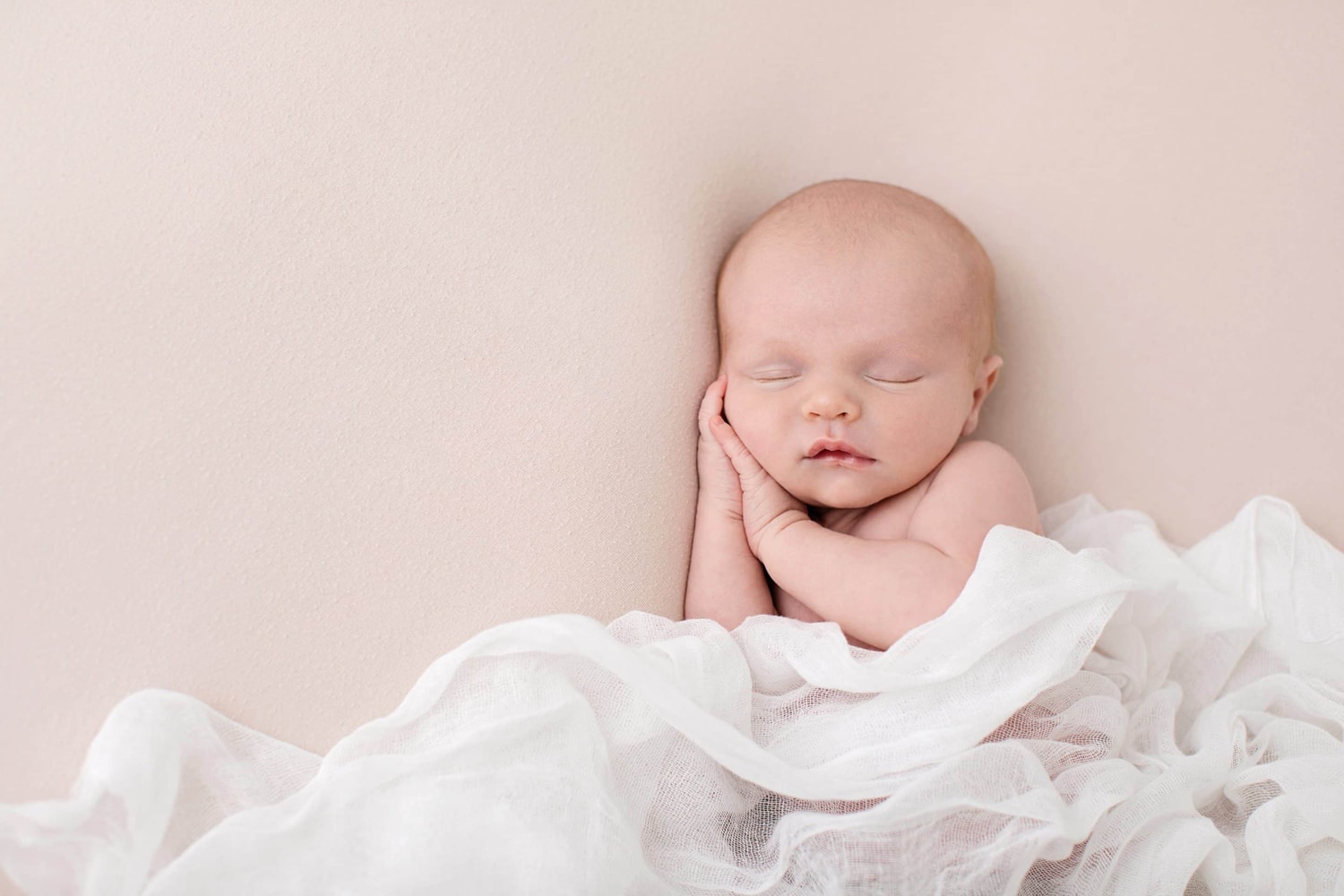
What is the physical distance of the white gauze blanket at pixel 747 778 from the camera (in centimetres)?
86

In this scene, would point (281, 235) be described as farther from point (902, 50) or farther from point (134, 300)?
point (902, 50)

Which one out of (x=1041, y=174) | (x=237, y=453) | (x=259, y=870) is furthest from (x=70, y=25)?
(x=1041, y=174)

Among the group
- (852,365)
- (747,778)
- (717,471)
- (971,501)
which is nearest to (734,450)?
(717,471)

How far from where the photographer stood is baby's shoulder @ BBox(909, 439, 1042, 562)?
1163 mm

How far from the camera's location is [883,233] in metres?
1.24

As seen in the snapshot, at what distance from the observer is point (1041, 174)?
1395 mm

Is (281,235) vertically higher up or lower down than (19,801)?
higher up

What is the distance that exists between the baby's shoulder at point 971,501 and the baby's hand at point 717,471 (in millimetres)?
206

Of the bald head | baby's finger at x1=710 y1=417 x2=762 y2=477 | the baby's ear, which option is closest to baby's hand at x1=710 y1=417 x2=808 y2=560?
baby's finger at x1=710 y1=417 x2=762 y2=477

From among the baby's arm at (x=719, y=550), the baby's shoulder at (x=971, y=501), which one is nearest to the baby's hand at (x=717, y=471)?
the baby's arm at (x=719, y=550)

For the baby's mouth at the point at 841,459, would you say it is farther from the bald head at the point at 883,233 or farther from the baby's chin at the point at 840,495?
the bald head at the point at 883,233

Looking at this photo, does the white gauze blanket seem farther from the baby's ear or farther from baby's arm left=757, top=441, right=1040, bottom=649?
the baby's ear

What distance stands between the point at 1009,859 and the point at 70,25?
3.71 ft

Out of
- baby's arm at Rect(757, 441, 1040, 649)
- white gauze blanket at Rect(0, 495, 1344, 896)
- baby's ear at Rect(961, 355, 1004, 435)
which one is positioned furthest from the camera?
baby's ear at Rect(961, 355, 1004, 435)
